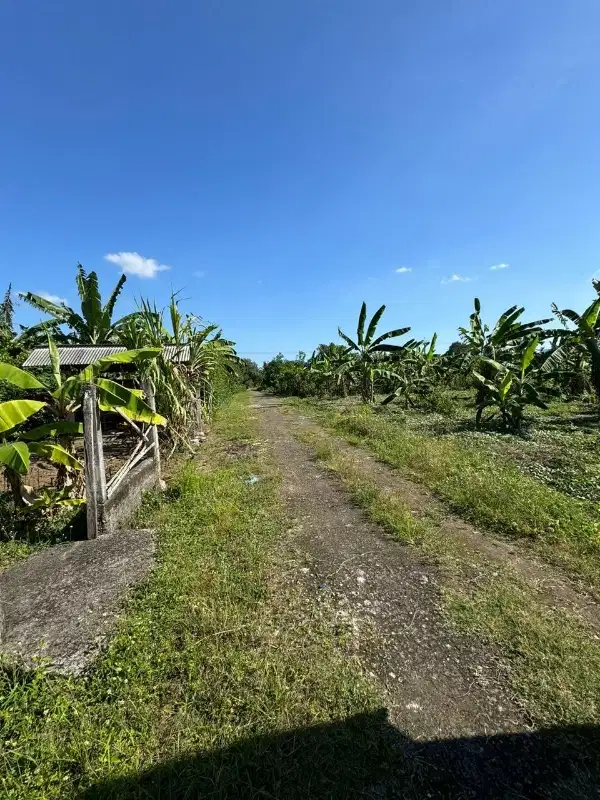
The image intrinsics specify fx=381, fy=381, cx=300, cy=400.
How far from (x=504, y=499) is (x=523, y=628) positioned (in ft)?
8.25

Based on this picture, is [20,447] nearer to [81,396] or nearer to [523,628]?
[81,396]

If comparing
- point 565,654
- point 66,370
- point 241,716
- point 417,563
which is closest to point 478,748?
point 565,654

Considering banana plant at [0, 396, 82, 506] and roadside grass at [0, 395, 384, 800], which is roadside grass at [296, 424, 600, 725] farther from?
banana plant at [0, 396, 82, 506]

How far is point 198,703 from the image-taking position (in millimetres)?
2256

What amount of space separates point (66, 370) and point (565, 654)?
13.1 metres

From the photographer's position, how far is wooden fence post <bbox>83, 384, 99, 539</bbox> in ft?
13.9

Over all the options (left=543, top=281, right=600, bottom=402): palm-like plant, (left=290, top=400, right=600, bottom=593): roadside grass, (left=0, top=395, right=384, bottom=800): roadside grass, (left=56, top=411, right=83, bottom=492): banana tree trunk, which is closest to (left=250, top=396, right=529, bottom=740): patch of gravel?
(left=0, top=395, right=384, bottom=800): roadside grass

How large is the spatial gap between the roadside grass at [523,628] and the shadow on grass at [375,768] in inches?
7.1

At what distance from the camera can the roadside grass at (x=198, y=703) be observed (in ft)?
6.11

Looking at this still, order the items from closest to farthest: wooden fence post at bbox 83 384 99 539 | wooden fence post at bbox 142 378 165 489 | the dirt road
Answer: the dirt road
wooden fence post at bbox 83 384 99 539
wooden fence post at bbox 142 378 165 489

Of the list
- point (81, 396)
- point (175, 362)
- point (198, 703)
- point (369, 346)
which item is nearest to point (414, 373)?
point (369, 346)

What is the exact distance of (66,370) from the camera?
38.6ft

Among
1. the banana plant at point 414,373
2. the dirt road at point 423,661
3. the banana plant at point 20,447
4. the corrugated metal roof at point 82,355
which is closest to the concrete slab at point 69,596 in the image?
the banana plant at point 20,447

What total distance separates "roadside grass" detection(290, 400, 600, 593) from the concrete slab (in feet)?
13.1
